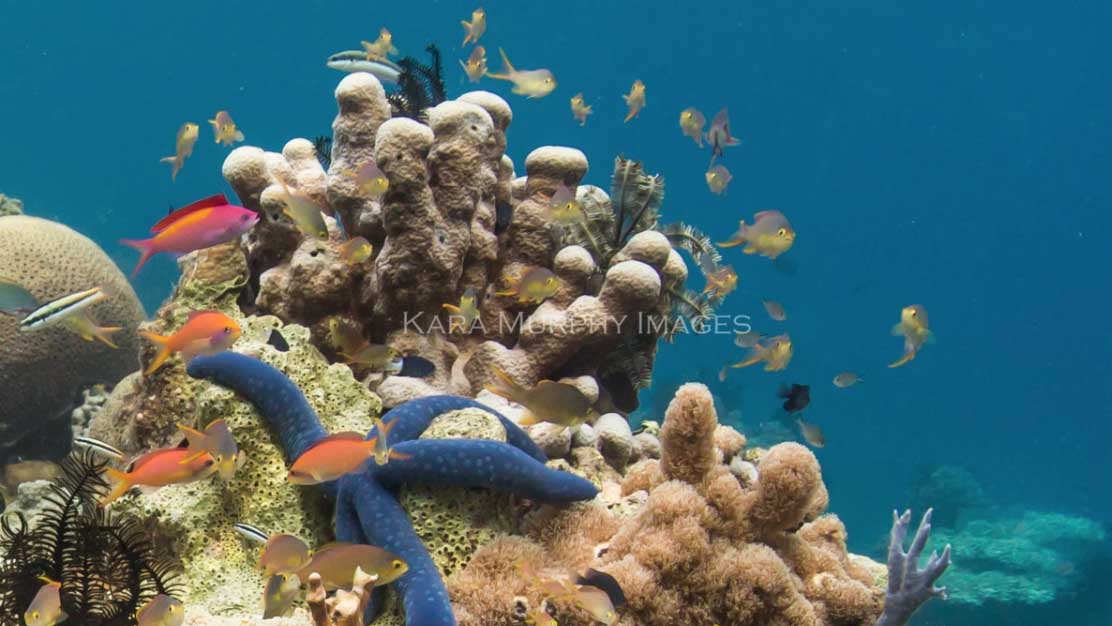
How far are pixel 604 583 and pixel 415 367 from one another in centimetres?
254

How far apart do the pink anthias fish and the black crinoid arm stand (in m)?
3.58

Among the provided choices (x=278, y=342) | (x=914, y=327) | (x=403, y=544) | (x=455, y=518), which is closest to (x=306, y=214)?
(x=278, y=342)

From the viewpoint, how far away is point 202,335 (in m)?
3.48

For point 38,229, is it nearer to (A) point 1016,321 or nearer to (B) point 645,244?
(B) point 645,244

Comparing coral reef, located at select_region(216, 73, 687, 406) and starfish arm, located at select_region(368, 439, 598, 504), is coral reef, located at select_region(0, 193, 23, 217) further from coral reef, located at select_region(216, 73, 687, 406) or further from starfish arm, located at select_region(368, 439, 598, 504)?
starfish arm, located at select_region(368, 439, 598, 504)

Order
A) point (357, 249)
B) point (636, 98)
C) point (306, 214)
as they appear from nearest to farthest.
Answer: point (306, 214) → point (357, 249) → point (636, 98)

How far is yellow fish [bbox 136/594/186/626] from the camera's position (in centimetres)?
250

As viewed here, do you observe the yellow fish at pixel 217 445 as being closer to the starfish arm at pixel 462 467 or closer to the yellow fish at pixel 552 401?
the starfish arm at pixel 462 467

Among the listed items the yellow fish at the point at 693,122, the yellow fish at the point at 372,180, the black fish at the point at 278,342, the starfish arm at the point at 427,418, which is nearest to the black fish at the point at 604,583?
the starfish arm at the point at 427,418

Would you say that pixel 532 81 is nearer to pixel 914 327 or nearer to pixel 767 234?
pixel 767 234

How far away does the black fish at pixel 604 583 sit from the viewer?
3.03 m

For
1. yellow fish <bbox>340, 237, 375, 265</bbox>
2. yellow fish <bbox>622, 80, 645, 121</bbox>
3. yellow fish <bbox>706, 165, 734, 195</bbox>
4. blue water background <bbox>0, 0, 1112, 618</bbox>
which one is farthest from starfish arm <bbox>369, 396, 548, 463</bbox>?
blue water background <bbox>0, 0, 1112, 618</bbox>

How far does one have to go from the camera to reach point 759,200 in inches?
3615

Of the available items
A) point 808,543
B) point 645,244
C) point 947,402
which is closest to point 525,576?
point 808,543
